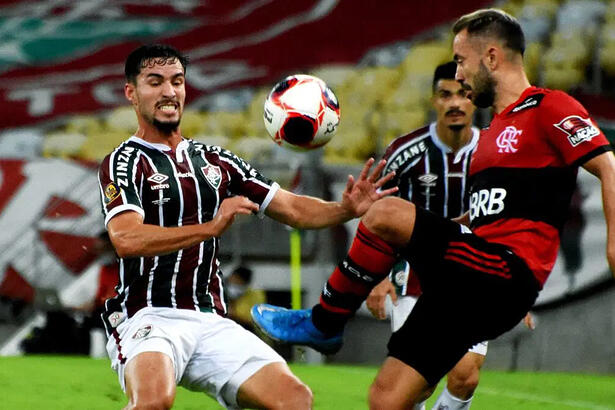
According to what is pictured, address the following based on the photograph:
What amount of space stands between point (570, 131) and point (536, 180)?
0.22 metres

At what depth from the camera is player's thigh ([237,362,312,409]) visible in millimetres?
4316

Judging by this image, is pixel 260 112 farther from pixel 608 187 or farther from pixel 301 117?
pixel 608 187

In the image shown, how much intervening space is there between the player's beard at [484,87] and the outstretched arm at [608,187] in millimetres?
537

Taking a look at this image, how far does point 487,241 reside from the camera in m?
4.06

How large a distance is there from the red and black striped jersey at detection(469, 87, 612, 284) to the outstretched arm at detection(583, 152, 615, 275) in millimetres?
47

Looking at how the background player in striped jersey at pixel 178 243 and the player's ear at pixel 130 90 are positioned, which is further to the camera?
the player's ear at pixel 130 90

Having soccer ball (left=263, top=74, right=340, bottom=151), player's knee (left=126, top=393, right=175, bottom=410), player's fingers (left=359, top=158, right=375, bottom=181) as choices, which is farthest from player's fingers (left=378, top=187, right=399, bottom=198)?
player's knee (left=126, top=393, right=175, bottom=410)

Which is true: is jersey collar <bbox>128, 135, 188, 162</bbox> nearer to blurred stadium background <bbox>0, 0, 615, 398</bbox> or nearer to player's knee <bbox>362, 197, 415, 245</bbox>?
player's knee <bbox>362, 197, 415, 245</bbox>

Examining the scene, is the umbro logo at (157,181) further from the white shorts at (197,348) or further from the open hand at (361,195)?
the open hand at (361,195)

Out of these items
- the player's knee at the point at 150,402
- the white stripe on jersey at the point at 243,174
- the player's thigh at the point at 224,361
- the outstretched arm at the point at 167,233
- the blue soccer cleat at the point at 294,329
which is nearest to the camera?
the player's knee at the point at 150,402

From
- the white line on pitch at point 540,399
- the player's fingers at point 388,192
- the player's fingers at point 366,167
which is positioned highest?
the player's fingers at point 366,167

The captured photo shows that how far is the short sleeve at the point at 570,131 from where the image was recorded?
3957mm

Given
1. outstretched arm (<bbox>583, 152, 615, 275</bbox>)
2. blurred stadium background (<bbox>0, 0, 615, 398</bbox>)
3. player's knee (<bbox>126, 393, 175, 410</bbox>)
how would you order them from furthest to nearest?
blurred stadium background (<bbox>0, 0, 615, 398</bbox>), player's knee (<bbox>126, 393, 175, 410</bbox>), outstretched arm (<bbox>583, 152, 615, 275</bbox>)

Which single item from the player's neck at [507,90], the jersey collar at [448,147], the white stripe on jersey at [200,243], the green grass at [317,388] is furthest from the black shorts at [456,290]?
the green grass at [317,388]
